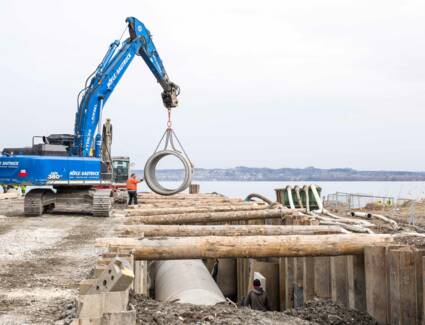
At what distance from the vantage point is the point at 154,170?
17797mm

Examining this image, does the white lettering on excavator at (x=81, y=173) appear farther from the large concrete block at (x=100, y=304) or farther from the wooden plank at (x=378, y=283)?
the large concrete block at (x=100, y=304)

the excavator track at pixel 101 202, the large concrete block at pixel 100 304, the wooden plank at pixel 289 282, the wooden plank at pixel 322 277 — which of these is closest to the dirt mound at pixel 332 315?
the wooden plank at pixel 322 277

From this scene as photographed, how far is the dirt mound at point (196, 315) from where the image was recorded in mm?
4969

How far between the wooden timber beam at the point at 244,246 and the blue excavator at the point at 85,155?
11101 millimetres

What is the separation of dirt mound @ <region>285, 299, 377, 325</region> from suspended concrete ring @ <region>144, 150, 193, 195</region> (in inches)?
416

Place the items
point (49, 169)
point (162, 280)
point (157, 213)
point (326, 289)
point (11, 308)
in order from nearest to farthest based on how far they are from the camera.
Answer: point (11, 308)
point (326, 289)
point (162, 280)
point (157, 213)
point (49, 169)

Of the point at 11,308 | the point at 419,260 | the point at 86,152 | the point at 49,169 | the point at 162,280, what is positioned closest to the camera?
the point at 419,260

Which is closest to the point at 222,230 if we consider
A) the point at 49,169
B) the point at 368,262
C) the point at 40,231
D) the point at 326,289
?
the point at 326,289

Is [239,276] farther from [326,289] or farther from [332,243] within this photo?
[332,243]

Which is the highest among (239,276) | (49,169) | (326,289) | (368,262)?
(49,169)

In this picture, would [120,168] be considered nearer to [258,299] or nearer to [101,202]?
[101,202]

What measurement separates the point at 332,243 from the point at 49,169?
12519 mm

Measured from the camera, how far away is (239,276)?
1341cm

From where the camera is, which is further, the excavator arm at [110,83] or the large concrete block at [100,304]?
the excavator arm at [110,83]
